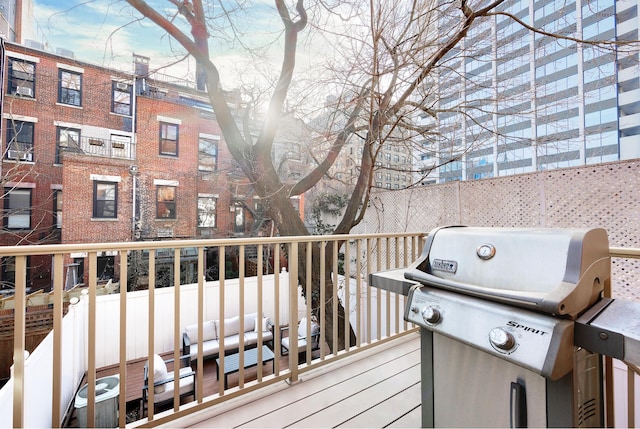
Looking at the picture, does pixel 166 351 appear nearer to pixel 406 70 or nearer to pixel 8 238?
pixel 8 238

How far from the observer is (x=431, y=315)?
43.8 inches

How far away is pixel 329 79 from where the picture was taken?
3.35 meters

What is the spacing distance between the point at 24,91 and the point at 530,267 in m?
7.57

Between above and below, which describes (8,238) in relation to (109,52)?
below

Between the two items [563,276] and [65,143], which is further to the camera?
[65,143]

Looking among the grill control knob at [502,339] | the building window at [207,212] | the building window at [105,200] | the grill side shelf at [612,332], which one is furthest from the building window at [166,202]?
the grill side shelf at [612,332]

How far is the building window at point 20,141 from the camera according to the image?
14.7 feet

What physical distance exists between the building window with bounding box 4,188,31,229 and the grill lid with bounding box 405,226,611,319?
589cm

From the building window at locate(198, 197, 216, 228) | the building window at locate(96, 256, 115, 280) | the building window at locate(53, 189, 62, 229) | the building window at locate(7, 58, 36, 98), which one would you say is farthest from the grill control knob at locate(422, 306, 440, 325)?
the building window at locate(7, 58, 36, 98)

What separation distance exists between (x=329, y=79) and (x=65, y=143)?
507cm

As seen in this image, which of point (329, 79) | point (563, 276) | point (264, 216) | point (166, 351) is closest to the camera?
point (563, 276)

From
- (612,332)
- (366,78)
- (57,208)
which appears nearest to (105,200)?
(57,208)

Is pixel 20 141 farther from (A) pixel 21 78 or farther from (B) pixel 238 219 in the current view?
(B) pixel 238 219

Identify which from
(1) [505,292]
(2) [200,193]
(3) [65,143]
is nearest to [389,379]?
(1) [505,292]
